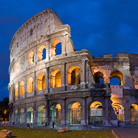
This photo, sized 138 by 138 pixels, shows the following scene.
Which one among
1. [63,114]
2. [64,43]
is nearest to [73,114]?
[63,114]

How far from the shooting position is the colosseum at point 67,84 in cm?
2395

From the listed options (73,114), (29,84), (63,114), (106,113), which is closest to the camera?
(106,113)

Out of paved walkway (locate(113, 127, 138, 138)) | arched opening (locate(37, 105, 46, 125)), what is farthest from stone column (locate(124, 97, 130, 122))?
arched opening (locate(37, 105, 46, 125))

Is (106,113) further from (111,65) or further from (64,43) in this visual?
(64,43)

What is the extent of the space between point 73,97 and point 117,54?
946 centimetres

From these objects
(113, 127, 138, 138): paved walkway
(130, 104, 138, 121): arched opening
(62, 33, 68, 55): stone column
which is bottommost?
(113, 127, 138, 138): paved walkway

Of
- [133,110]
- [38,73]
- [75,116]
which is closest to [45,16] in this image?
[38,73]

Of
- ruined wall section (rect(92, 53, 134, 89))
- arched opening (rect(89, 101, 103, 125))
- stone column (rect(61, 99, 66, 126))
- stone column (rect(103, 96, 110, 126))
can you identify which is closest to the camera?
stone column (rect(103, 96, 110, 126))

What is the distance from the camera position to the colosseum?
23953 mm

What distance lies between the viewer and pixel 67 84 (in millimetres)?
25688

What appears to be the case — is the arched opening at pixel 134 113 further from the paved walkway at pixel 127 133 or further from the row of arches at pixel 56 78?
the paved walkway at pixel 127 133

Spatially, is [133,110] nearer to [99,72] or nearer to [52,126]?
[99,72]

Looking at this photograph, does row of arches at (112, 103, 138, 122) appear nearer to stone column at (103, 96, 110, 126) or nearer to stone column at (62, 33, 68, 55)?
stone column at (103, 96, 110, 126)

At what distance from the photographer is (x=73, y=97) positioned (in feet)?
81.3
